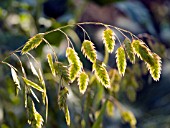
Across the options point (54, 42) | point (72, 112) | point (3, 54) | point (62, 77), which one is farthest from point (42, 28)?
point (62, 77)

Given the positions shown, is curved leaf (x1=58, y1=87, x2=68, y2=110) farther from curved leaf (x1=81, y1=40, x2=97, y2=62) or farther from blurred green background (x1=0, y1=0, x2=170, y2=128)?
blurred green background (x1=0, y1=0, x2=170, y2=128)

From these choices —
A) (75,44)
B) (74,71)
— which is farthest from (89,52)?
(75,44)

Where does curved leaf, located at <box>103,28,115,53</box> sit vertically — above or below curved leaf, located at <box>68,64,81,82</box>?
above

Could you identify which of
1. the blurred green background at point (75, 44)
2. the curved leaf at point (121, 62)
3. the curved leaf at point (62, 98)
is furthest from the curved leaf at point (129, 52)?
the blurred green background at point (75, 44)

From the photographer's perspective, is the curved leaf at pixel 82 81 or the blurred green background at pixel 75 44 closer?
the curved leaf at pixel 82 81

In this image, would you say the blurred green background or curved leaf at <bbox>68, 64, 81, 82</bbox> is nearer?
curved leaf at <bbox>68, 64, 81, 82</bbox>

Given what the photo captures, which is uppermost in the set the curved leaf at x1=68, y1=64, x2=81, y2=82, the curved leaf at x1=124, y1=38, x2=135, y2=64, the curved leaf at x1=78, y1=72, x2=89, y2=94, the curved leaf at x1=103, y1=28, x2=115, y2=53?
the curved leaf at x1=103, y1=28, x2=115, y2=53

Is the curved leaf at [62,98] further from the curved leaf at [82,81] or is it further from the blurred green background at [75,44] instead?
the blurred green background at [75,44]

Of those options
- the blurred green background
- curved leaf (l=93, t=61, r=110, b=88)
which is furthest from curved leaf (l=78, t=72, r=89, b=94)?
the blurred green background
